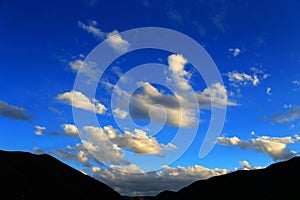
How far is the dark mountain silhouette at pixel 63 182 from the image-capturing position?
132500mm

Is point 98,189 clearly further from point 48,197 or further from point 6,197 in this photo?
point 6,197

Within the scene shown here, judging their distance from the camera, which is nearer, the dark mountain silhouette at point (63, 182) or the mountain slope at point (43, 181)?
the mountain slope at point (43, 181)

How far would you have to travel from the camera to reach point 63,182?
530 feet

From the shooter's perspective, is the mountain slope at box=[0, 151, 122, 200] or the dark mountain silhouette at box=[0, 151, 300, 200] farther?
the dark mountain silhouette at box=[0, 151, 300, 200]

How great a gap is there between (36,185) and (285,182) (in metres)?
118

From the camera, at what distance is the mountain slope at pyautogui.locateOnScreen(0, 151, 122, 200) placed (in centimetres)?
12962

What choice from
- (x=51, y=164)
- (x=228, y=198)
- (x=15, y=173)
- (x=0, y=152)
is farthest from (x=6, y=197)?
(x=228, y=198)

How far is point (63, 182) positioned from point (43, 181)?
14253 mm

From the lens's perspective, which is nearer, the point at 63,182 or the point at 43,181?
the point at 43,181

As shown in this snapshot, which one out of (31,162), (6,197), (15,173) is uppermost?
(31,162)

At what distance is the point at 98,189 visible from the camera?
18250 centimetres

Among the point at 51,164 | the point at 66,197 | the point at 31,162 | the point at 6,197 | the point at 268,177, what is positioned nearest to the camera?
the point at 6,197

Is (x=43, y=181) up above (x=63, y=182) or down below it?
below

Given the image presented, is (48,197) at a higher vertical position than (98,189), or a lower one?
lower
